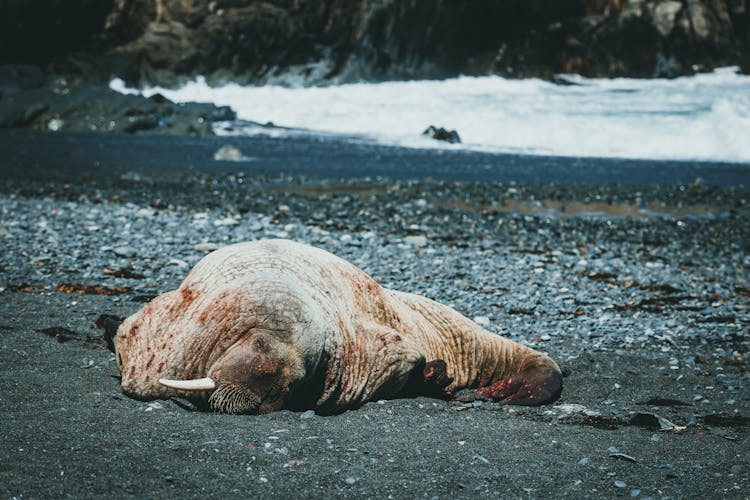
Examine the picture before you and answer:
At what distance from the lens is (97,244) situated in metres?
9.49

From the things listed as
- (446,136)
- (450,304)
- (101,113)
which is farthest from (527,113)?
(450,304)

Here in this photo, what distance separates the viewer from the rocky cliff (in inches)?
1759

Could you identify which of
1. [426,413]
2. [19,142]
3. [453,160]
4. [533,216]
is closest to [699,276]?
[533,216]

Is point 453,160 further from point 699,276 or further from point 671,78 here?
point 671,78

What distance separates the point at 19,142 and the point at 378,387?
20898 millimetres

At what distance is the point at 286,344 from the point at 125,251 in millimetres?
5357

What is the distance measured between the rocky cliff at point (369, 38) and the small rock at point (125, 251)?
1442 inches

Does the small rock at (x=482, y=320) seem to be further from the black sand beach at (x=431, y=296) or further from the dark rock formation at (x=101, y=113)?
the dark rock formation at (x=101, y=113)

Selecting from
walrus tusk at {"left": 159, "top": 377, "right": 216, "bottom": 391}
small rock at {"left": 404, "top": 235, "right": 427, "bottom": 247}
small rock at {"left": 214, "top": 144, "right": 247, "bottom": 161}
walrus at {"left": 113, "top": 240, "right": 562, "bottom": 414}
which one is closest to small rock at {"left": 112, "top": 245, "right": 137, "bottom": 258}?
small rock at {"left": 404, "top": 235, "right": 427, "bottom": 247}

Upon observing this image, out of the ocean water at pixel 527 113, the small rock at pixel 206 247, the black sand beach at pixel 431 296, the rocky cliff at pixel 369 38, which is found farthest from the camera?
the rocky cliff at pixel 369 38

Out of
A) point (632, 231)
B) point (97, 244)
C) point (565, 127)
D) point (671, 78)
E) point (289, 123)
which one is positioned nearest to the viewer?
point (97, 244)

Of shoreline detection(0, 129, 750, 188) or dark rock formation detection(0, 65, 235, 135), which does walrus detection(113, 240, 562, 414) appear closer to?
shoreline detection(0, 129, 750, 188)

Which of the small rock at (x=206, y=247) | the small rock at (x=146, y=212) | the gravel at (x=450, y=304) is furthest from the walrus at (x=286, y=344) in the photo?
the small rock at (x=146, y=212)

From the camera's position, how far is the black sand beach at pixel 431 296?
12.7 ft
